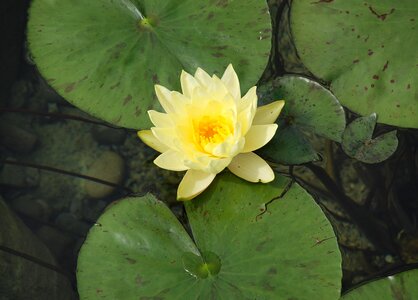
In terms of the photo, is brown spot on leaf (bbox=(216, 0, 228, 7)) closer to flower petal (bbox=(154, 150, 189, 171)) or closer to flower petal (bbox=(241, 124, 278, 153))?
flower petal (bbox=(241, 124, 278, 153))

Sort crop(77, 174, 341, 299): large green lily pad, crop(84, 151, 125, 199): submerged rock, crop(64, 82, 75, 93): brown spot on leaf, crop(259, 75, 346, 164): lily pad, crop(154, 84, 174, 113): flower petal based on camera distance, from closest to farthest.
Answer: crop(77, 174, 341, 299): large green lily pad, crop(154, 84, 174, 113): flower petal, crop(259, 75, 346, 164): lily pad, crop(64, 82, 75, 93): brown spot on leaf, crop(84, 151, 125, 199): submerged rock

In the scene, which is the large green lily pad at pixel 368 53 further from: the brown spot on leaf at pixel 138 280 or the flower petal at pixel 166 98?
the brown spot on leaf at pixel 138 280

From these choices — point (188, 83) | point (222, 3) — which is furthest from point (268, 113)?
point (222, 3)

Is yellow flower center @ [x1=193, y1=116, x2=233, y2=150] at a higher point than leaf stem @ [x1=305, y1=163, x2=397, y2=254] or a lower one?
higher

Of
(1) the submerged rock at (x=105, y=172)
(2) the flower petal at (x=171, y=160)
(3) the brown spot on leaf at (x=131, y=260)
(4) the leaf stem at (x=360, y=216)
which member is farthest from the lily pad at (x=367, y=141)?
(1) the submerged rock at (x=105, y=172)

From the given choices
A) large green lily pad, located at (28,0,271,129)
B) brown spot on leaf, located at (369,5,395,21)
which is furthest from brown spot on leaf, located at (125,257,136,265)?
brown spot on leaf, located at (369,5,395,21)

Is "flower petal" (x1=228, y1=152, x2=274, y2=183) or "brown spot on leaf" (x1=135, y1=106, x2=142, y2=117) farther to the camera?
"brown spot on leaf" (x1=135, y1=106, x2=142, y2=117)

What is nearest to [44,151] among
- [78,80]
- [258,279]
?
[78,80]
